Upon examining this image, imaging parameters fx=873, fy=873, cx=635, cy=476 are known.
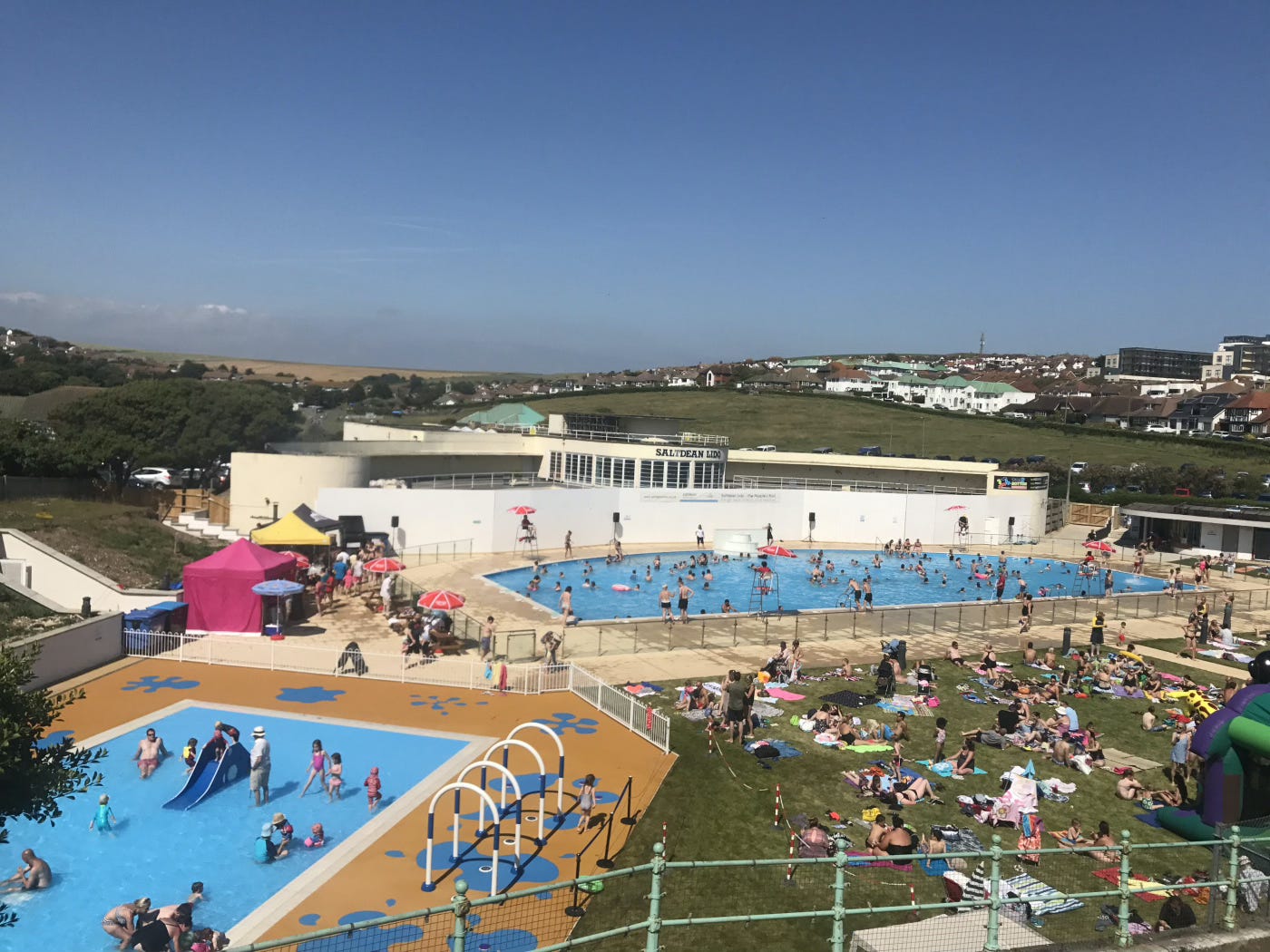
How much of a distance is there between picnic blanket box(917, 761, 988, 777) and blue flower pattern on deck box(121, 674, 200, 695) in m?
14.6

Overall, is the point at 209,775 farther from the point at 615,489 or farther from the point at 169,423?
the point at 169,423

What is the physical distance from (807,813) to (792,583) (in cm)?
2417

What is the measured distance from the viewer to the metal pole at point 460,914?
519 cm

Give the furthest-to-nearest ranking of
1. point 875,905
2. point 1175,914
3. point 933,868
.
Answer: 1. point 933,868
2. point 875,905
3. point 1175,914

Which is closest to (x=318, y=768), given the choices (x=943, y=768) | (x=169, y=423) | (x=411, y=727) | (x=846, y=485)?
(x=411, y=727)

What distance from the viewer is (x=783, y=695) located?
18.6 meters

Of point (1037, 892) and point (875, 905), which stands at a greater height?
point (1037, 892)

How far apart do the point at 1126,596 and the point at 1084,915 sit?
83.3 feet

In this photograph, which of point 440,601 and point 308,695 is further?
point 440,601

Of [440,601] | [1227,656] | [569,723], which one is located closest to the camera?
[569,723]

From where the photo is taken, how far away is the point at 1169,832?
1279 centimetres

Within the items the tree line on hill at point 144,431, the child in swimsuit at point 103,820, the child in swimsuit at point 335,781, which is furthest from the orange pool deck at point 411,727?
the tree line on hill at point 144,431

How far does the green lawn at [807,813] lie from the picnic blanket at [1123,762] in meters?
0.29

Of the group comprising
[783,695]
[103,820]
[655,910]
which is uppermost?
[655,910]
